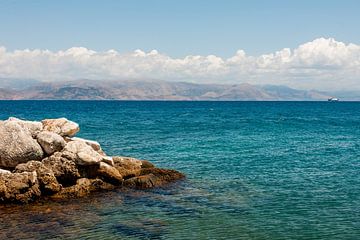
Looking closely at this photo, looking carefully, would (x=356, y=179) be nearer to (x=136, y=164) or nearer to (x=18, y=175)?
(x=136, y=164)

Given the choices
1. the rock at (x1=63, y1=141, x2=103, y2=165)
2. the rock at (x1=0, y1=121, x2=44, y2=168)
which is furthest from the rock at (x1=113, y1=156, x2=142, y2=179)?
the rock at (x1=0, y1=121, x2=44, y2=168)

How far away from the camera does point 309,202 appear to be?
3136cm

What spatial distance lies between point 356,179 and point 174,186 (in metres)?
16.6

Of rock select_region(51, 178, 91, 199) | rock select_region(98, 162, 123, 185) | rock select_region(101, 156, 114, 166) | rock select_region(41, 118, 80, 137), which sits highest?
rock select_region(41, 118, 80, 137)

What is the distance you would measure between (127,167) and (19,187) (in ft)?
36.1

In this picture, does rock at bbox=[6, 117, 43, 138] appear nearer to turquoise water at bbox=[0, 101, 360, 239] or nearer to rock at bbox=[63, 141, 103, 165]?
rock at bbox=[63, 141, 103, 165]

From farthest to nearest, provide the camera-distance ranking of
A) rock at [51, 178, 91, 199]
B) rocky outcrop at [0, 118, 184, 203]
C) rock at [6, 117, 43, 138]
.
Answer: rock at [6, 117, 43, 138] → rock at [51, 178, 91, 199] → rocky outcrop at [0, 118, 184, 203]

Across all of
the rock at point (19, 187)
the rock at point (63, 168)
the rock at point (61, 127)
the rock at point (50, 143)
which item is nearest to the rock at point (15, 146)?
the rock at point (50, 143)

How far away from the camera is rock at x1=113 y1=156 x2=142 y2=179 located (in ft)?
128

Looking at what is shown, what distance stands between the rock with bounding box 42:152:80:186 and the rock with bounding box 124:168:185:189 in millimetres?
4575

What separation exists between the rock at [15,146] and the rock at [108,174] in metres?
5.45

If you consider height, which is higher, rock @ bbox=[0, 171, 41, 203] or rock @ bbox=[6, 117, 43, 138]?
rock @ bbox=[6, 117, 43, 138]

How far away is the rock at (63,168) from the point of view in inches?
1382

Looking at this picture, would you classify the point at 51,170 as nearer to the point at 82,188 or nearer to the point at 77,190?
the point at 77,190
